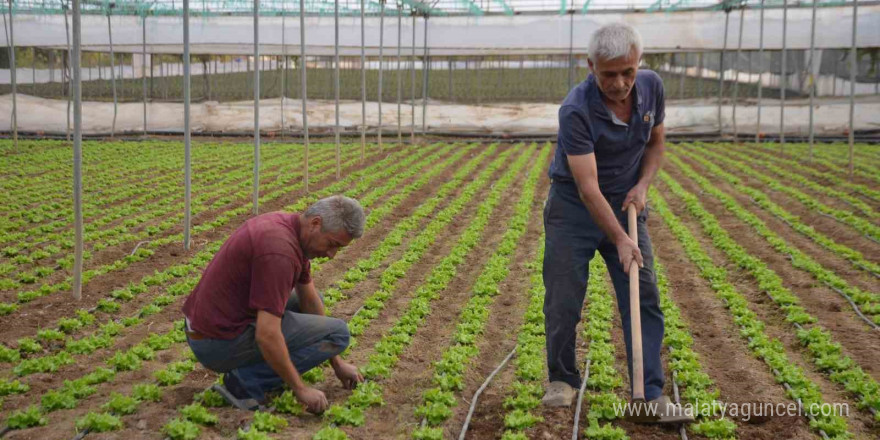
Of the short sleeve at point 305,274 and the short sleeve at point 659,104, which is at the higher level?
the short sleeve at point 659,104

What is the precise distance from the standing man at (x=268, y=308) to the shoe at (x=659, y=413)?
1692 millimetres

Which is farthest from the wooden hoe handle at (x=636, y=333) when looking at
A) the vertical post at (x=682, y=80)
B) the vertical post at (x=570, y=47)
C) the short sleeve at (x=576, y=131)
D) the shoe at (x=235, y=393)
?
the vertical post at (x=682, y=80)

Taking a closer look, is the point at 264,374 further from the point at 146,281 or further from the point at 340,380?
the point at 146,281

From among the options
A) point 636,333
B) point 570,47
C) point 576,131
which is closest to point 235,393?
point 636,333

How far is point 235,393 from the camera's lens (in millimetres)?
4738

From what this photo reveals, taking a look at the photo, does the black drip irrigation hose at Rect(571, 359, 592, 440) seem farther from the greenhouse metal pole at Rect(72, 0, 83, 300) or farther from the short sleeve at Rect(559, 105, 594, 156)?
the greenhouse metal pole at Rect(72, 0, 83, 300)

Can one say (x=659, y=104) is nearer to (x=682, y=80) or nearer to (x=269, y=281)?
(x=269, y=281)

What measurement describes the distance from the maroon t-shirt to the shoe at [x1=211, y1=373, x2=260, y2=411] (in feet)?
1.31

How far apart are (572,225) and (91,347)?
3.53 meters

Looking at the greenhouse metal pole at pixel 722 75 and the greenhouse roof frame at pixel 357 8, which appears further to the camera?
the greenhouse roof frame at pixel 357 8

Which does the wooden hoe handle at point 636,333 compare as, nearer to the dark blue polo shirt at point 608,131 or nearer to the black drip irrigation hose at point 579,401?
the black drip irrigation hose at point 579,401

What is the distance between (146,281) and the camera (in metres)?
7.76

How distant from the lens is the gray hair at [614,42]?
3.88 metres

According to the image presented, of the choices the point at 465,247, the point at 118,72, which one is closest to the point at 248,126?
the point at 118,72
